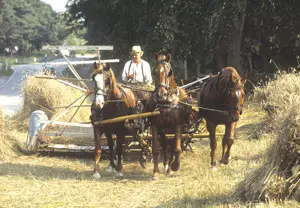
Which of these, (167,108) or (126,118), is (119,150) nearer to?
(126,118)

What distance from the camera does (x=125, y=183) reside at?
29.3 feet

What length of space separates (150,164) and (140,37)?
12.6 m

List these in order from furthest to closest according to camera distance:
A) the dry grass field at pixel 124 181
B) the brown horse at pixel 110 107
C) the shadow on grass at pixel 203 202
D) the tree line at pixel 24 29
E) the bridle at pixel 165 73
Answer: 1. the tree line at pixel 24 29
2. the brown horse at pixel 110 107
3. the bridle at pixel 165 73
4. the dry grass field at pixel 124 181
5. the shadow on grass at pixel 203 202

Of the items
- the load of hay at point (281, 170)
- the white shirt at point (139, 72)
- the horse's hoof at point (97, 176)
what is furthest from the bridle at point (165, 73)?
the load of hay at point (281, 170)

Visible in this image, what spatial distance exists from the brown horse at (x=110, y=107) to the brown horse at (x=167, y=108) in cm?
66

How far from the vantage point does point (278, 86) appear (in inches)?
468

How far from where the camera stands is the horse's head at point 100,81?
905 cm

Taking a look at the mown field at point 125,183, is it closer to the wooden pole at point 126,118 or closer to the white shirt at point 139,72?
the wooden pole at point 126,118

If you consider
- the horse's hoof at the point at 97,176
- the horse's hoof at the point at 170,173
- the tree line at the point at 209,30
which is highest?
the tree line at the point at 209,30

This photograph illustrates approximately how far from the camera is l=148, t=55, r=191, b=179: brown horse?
29.2 feet

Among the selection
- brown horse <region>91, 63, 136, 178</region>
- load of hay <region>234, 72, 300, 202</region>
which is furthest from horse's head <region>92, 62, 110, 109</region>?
load of hay <region>234, 72, 300, 202</region>

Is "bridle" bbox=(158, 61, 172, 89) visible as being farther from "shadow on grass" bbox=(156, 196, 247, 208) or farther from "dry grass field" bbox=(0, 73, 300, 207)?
"shadow on grass" bbox=(156, 196, 247, 208)

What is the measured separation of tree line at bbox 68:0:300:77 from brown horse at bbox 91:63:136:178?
10.3 m

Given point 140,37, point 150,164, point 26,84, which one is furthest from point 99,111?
point 140,37
